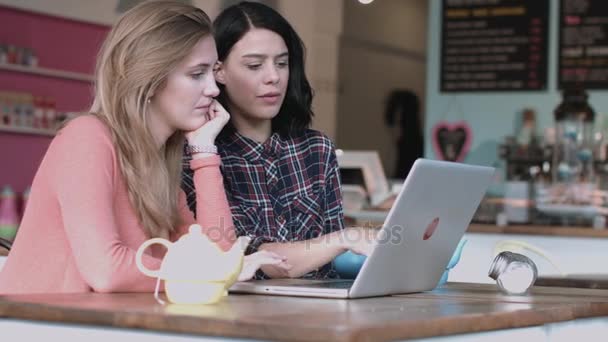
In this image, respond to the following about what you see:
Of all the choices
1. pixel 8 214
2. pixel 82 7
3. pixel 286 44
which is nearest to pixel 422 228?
pixel 286 44

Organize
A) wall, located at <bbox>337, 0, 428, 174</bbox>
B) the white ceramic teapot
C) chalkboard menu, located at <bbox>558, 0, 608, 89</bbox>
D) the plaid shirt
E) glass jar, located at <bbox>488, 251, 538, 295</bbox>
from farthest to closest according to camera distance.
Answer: wall, located at <bbox>337, 0, 428, 174</bbox>, chalkboard menu, located at <bbox>558, 0, 608, 89</bbox>, the plaid shirt, glass jar, located at <bbox>488, 251, 538, 295</bbox>, the white ceramic teapot

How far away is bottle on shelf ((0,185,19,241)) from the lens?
23.0ft

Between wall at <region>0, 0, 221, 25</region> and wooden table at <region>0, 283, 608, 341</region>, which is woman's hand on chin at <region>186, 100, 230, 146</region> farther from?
wall at <region>0, 0, 221, 25</region>

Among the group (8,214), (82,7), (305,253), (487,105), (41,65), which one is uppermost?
(82,7)

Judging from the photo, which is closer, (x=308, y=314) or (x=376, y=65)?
(x=308, y=314)

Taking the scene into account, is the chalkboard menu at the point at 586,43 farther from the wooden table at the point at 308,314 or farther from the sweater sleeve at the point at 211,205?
the wooden table at the point at 308,314

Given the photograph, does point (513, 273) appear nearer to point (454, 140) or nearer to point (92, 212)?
point (92, 212)

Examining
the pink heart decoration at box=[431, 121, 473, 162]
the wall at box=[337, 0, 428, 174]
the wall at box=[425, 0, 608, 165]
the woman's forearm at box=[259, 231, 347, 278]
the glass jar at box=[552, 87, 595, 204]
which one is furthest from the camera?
the wall at box=[337, 0, 428, 174]

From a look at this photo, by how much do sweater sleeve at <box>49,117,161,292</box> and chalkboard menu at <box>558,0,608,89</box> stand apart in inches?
210

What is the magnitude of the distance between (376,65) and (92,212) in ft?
30.1

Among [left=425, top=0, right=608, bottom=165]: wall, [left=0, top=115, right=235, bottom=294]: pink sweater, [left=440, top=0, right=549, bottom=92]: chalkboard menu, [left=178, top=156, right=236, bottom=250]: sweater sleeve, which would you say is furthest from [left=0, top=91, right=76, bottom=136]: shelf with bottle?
[left=0, top=115, right=235, bottom=294]: pink sweater

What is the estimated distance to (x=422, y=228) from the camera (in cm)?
185

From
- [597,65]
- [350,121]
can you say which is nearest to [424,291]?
[597,65]

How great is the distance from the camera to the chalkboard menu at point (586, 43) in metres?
6.75
